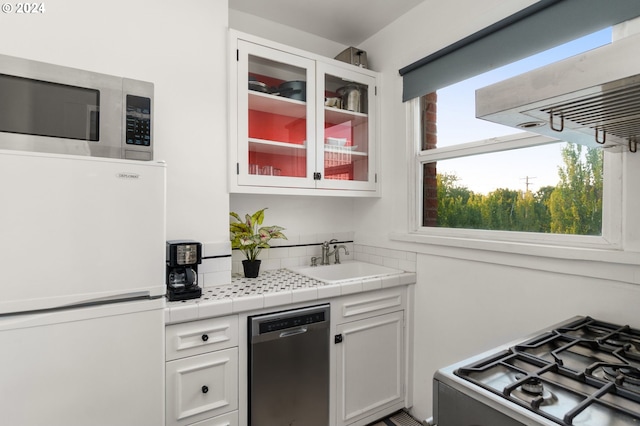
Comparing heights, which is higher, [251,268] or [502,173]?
[502,173]

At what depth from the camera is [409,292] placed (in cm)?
220

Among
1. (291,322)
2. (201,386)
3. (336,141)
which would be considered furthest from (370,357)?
(336,141)

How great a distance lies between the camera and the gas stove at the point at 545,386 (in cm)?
70

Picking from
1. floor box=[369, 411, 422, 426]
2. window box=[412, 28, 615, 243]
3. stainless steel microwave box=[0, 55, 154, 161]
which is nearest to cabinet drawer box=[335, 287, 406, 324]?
window box=[412, 28, 615, 243]

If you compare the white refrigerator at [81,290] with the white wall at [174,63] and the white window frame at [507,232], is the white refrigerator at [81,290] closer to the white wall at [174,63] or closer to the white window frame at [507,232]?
the white wall at [174,63]

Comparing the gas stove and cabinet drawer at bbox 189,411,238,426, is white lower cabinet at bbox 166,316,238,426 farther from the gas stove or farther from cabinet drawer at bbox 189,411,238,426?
the gas stove

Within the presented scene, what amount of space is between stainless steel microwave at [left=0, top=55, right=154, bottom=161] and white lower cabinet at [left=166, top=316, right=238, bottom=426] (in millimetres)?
806

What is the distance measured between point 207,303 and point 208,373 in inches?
12.8

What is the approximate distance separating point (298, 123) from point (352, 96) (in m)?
0.53

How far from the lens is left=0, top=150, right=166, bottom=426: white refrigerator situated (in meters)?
1.04

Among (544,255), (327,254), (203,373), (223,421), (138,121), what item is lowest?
(223,421)

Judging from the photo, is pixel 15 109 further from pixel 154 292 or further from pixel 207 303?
pixel 207 303

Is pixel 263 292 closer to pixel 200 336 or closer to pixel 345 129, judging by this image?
pixel 200 336

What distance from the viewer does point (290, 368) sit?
168 centimetres
